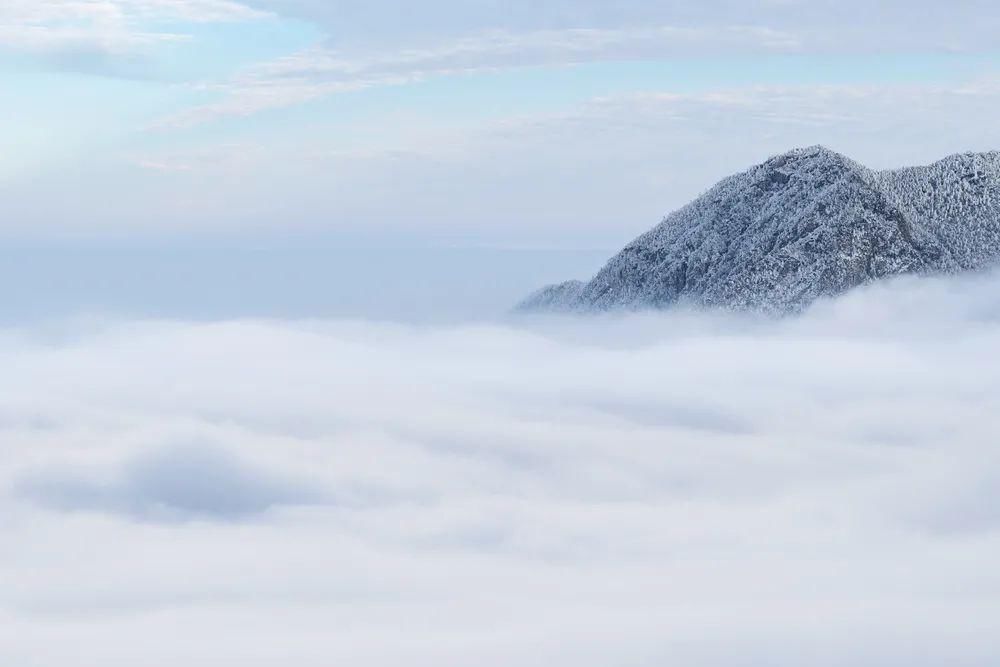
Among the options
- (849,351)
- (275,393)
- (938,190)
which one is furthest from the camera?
(275,393)

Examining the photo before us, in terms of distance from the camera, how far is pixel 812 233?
83625 mm

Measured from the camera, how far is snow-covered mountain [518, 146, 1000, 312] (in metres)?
84.2

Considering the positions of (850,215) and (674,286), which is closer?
(850,215)

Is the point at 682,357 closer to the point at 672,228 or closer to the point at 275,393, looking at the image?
the point at 672,228

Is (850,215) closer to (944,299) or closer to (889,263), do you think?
(889,263)

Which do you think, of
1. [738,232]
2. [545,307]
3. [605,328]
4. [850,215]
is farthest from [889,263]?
[545,307]

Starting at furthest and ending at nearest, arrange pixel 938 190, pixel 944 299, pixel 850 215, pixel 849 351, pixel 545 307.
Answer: pixel 545 307, pixel 849 351, pixel 944 299, pixel 938 190, pixel 850 215

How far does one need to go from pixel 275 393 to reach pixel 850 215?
110 m

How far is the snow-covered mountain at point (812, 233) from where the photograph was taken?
3314 inches

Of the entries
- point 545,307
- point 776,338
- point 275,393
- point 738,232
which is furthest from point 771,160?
point 275,393

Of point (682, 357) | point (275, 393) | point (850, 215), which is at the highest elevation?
point (850, 215)

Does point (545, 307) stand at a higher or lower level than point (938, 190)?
lower

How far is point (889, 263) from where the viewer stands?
85.6 metres

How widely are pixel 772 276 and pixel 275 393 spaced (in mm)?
105215
